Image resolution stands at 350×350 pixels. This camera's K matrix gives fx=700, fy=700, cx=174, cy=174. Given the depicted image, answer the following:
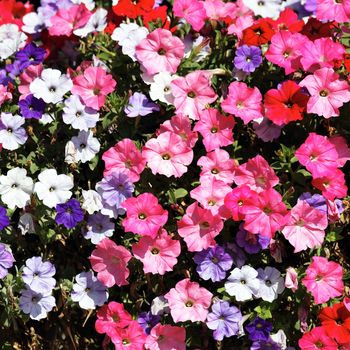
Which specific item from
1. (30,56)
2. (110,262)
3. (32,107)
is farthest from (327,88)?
(30,56)

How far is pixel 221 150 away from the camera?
256 centimetres

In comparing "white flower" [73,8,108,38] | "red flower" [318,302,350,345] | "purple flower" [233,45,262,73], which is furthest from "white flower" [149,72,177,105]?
"red flower" [318,302,350,345]

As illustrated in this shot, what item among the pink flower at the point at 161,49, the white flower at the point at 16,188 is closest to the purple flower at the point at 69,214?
the white flower at the point at 16,188

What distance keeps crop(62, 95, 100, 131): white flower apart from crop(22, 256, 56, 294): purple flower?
0.52 metres

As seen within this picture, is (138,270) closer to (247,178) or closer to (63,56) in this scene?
(247,178)

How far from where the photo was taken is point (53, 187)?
255cm

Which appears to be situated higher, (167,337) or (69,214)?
(69,214)

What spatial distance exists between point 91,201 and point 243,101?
0.68m

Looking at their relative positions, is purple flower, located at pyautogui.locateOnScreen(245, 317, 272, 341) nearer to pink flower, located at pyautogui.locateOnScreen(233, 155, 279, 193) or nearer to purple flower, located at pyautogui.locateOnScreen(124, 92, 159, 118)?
pink flower, located at pyautogui.locateOnScreen(233, 155, 279, 193)

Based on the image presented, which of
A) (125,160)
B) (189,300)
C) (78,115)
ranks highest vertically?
(78,115)

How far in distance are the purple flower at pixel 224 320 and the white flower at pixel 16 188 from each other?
79 centimetres

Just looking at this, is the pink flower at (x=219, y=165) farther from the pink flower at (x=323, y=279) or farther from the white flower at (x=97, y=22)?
the white flower at (x=97, y=22)

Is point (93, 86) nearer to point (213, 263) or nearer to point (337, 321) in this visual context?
point (213, 263)

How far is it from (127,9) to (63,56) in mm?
435
